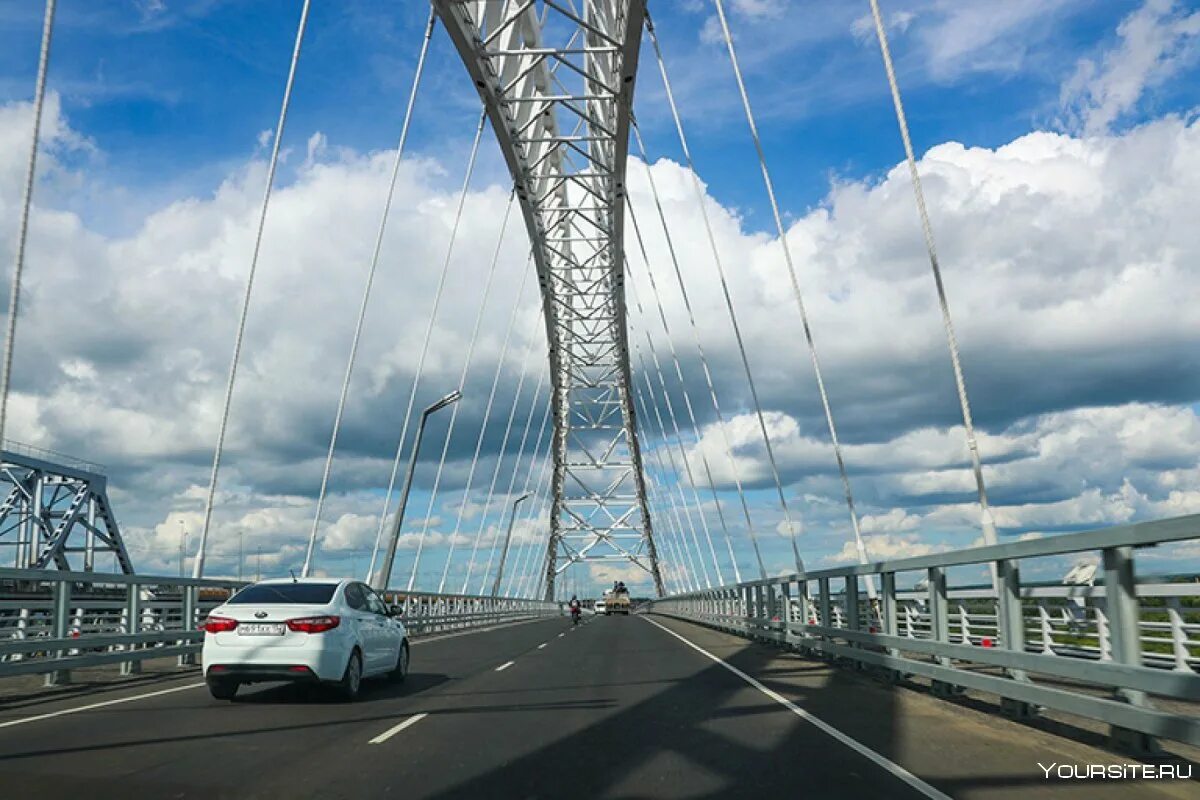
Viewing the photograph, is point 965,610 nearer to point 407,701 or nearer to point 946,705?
point 946,705

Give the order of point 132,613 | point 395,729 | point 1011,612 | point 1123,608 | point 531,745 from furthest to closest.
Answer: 1. point 132,613
2. point 395,729
3. point 1011,612
4. point 531,745
5. point 1123,608

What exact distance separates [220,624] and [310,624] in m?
1.05

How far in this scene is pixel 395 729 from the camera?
11.0 m

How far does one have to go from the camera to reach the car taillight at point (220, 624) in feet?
44.1

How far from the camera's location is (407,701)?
45.8 ft

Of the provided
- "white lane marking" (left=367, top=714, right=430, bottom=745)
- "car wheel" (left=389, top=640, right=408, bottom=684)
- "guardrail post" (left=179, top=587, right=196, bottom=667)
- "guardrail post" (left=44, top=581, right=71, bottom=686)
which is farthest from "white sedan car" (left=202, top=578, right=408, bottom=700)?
"guardrail post" (left=179, top=587, right=196, bottom=667)

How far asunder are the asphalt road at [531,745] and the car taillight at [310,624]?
894 mm

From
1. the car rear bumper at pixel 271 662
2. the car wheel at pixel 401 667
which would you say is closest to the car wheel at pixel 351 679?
the car rear bumper at pixel 271 662

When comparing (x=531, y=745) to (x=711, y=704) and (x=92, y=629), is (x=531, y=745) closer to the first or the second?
(x=711, y=704)

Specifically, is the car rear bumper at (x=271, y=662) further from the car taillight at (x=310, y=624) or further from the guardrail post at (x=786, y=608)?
the guardrail post at (x=786, y=608)

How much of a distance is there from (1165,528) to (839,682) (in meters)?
8.72

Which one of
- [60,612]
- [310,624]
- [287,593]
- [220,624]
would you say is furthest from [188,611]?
[310,624]

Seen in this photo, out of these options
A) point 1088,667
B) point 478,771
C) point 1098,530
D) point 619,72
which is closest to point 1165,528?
point 1098,530

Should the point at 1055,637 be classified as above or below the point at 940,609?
below
